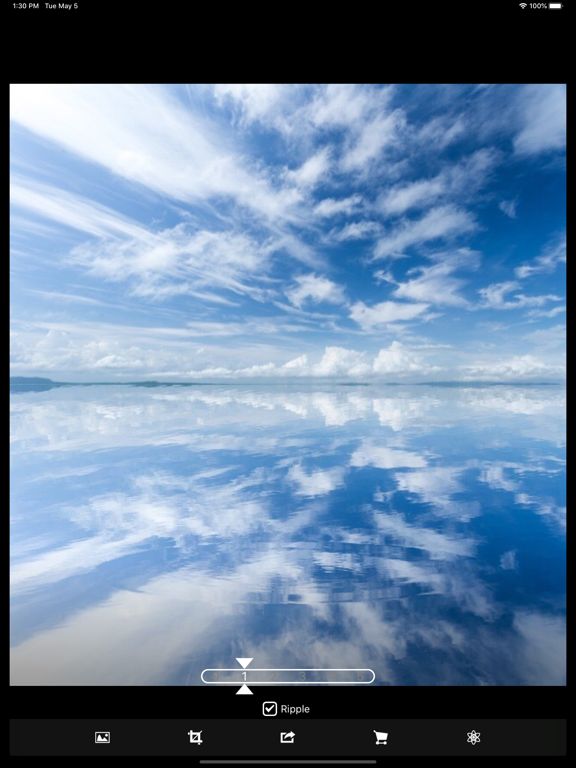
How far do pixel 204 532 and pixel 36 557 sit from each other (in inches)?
109

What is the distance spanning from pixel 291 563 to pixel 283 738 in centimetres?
276

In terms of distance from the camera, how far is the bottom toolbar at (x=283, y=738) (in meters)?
2.34

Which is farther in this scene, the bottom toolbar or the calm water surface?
the calm water surface

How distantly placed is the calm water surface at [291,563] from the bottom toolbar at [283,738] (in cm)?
33

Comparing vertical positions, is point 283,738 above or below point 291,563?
above

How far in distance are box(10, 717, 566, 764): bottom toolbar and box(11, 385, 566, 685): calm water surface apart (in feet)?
1.07

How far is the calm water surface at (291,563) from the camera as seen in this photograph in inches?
118

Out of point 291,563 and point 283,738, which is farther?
point 291,563

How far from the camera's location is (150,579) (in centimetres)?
457

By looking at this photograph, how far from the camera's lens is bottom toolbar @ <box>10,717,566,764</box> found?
7.69ft

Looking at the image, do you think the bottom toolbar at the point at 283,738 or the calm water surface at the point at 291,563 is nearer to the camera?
the bottom toolbar at the point at 283,738

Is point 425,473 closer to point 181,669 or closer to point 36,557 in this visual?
point 181,669

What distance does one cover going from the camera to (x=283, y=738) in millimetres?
2408
